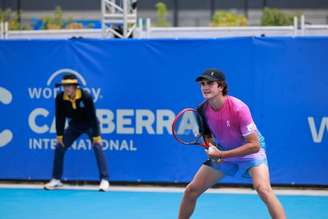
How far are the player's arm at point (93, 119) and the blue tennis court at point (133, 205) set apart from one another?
779 mm

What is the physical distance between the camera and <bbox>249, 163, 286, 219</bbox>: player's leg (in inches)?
239

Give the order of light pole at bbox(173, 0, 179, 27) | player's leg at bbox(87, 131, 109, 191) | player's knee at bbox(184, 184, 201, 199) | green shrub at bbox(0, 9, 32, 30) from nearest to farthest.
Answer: player's knee at bbox(184, 184, 201, 199) < player's leg at bbox(87, 131, 109, 191) < green shrub at bbox(0, 9, 32, 30) < light pole at bbox(173, 0, 179, 27)

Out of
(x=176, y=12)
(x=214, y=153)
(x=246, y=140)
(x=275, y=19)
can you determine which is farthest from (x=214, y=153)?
(x=176, y=12)

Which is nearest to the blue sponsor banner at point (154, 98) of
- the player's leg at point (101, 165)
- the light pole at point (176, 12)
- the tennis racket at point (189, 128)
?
the player's leg at point (101, 165)

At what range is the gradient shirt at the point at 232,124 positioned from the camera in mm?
6340

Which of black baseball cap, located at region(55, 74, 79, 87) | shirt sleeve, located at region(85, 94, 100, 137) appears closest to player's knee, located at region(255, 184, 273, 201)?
shirt sleeve, located at region(85, 94, 100, 137)

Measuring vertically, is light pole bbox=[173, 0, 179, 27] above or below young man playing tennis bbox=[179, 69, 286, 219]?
above

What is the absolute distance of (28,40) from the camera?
1058cm

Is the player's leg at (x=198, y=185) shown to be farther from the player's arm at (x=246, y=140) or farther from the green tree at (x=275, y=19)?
the green tree at (x=275, y=19)

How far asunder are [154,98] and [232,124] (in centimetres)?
404

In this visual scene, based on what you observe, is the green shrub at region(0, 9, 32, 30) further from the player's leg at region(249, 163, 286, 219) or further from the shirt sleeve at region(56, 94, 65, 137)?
the player's leg at region(249, 163, 286, 219)

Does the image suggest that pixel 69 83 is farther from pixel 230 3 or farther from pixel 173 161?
pixel 230 3

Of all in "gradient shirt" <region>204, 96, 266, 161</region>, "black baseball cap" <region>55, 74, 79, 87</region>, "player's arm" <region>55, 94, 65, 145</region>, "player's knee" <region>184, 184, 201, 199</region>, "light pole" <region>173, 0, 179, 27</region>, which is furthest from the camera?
"light pole" <region>173, 0, 179, 27</region>

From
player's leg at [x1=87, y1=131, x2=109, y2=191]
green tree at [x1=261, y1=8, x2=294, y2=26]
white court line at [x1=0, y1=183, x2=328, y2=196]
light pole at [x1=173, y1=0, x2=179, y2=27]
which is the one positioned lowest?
white court line at [x1=0, y1=183, x2=328, y2=196]
